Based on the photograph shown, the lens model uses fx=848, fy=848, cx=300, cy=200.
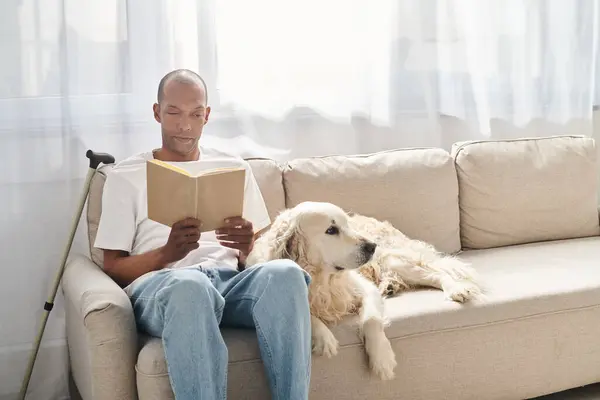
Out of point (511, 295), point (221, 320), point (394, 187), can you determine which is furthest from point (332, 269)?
point (394, 187)

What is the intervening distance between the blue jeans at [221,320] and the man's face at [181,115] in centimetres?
46

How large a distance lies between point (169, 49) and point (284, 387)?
136 cm

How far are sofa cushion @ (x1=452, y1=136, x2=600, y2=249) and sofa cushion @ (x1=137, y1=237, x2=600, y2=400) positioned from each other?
425mm

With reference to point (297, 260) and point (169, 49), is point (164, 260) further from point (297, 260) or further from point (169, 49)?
point (169, 49)

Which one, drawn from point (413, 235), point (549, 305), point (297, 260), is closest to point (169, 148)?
point (297, 260)

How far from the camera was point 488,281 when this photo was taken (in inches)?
106

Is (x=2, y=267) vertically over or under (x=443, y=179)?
under

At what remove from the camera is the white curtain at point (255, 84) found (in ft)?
9.33

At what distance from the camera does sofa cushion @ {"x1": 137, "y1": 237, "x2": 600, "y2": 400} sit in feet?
7.54

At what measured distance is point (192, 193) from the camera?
2.17 m

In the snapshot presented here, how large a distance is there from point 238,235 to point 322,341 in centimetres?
37

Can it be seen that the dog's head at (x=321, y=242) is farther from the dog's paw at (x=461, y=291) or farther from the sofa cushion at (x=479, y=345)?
the dog's paw at (x=461, y=291)

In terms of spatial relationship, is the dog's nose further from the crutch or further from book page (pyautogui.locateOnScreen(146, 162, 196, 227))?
the crutch

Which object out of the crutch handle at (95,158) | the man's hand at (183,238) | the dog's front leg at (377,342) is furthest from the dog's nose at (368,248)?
the crutch handle at (95,158)
